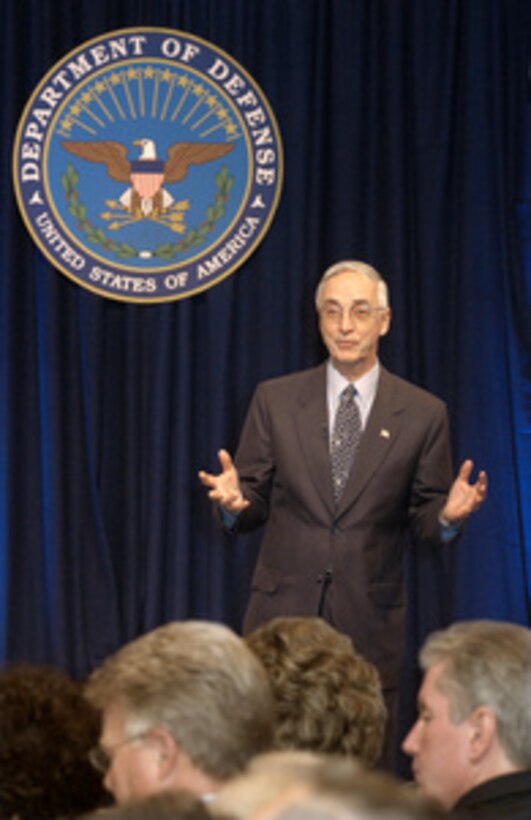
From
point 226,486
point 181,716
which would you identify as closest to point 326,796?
point 181,716

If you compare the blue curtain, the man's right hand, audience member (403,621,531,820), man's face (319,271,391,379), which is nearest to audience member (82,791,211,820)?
audience member (403,621,531,820)

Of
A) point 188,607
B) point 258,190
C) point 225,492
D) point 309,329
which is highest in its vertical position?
point 258,190

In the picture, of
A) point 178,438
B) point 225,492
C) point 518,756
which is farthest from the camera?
point 178,438

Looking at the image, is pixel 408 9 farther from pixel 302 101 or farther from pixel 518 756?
pixel 518 756

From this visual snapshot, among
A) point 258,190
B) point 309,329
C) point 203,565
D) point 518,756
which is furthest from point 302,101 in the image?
point 518,756

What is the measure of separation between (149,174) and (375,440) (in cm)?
158

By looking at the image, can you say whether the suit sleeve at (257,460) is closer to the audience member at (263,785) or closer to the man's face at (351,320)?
the man's face at (351,320)

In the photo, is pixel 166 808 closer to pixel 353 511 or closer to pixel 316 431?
pixel 353 511

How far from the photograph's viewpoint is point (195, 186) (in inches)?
213

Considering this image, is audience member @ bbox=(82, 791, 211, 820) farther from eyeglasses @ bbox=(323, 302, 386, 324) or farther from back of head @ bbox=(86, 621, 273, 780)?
eyeglasses @ bbox=(323, 302, 386, 324)

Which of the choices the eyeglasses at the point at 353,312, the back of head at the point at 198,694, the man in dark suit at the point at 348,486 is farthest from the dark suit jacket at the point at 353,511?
the back of head at the point at 198,694

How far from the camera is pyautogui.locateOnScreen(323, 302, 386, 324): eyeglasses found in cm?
455

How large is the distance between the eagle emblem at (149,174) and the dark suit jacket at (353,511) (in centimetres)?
118

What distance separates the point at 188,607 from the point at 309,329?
117 centimetres
